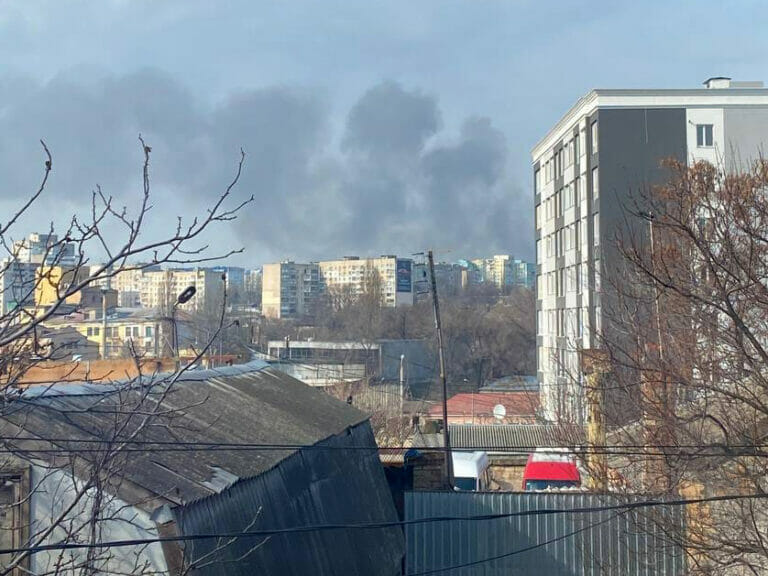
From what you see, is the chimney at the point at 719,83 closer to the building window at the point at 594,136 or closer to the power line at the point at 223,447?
the building window at the point at 594,136

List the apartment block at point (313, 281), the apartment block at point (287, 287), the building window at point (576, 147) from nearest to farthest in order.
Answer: the building window at point (576, 147) → the apartment block at point (313, 281) → the apartment block at point (287, 287)

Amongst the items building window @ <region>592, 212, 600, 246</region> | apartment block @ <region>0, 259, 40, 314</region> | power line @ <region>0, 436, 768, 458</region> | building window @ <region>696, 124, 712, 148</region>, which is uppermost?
building window @ <region>696, 124, 712, 148</region>

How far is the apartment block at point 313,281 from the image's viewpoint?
110 metres

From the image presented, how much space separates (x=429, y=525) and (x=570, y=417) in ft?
23.8

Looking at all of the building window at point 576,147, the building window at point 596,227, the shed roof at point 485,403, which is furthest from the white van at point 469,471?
the building window at point 576,147

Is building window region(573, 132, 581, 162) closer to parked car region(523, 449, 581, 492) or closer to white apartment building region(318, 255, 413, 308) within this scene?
parked car region(523, 449, 581, 492)

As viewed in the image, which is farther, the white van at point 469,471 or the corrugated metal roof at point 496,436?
the corrugated metal roof at point 496,436

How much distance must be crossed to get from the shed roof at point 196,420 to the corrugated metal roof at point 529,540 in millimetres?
2035

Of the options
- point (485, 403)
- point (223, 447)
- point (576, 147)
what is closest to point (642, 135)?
point (576, 147)

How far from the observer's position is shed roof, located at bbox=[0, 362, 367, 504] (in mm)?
7105

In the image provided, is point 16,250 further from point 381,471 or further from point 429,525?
point 381,471

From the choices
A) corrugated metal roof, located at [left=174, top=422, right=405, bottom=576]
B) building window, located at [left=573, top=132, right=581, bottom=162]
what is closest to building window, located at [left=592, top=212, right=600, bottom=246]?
building window, located at [left=573, top=132, right=581, bottom=162]

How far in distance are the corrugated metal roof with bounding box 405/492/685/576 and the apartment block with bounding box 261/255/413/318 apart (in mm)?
90298

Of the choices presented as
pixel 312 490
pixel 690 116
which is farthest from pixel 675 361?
pixel 690 116
